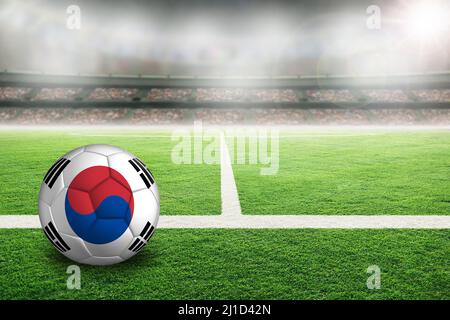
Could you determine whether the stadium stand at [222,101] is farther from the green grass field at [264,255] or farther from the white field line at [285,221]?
the white field line at [285,221]

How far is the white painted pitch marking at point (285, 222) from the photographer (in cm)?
352

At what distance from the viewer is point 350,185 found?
215 inches

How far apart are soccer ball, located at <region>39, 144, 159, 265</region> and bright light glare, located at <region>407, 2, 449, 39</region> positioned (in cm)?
3324

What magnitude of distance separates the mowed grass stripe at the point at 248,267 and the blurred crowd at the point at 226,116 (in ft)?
82.0

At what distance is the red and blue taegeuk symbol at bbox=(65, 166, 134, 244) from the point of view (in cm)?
247

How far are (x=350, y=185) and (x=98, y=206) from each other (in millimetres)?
4008

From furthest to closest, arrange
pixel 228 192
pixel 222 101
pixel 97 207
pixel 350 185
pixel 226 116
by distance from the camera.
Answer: pixel 222 101
pixel 226 116
pixel 350 185
pixel 228 192
pixel 97 207

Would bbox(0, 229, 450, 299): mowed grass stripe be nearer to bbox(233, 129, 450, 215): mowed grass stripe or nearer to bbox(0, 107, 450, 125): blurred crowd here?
bbox(233, 129, 450, 215): mowed grass stripe

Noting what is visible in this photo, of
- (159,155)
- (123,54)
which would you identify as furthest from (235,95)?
(159,155)

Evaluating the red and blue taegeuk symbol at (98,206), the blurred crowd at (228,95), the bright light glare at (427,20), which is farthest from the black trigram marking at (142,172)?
the bright light glare at (427,20)

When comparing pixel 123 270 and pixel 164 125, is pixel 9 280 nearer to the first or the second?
pixel 123 270

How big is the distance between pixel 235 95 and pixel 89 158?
29.9 m

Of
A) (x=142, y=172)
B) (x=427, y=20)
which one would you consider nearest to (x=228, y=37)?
(x=427, y=20)

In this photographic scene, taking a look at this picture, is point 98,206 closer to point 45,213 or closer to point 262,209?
point 45,213
